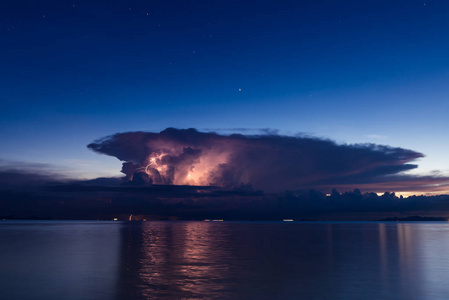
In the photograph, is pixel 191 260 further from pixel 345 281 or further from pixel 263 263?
pixel 345 281

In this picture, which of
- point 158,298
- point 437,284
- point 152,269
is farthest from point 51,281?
point 437,284

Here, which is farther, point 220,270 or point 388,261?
point 388,261

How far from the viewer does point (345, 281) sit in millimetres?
31188

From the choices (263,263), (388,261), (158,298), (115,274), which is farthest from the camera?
(388,261)

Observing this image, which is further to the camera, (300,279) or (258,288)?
(300,279)

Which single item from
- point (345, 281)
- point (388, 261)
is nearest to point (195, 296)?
point (345, 281)

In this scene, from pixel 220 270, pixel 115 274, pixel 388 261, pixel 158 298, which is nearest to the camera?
pixel 158 298

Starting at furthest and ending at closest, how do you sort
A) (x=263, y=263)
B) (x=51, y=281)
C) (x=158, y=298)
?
(x=263, y=263)
(x=51, y=281)
(x=158, y=298)

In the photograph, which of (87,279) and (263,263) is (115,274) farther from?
(263,263)

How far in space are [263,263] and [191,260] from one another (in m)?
8.31

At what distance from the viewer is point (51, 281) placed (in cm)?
3072

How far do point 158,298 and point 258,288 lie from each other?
7.80m

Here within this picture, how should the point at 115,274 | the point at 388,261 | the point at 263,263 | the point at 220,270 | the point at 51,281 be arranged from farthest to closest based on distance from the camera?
the point at 388,261 < the point at 263,263 < the point at 220,270 < the point at 115,274 < the point at 51,281

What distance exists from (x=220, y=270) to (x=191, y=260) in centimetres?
859
